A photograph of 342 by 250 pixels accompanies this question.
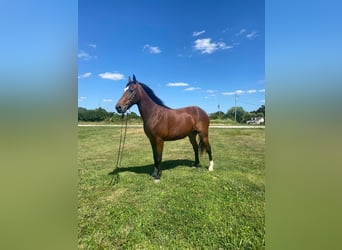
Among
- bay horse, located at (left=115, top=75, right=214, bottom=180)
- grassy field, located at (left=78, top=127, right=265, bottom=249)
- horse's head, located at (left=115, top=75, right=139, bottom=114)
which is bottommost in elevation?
grassy field, located at (left=78, top=127, right=265, bottom=249)

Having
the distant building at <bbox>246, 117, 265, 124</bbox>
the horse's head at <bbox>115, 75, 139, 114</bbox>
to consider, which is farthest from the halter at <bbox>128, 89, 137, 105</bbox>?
the distant building at <bbox>246, 117, 265, 124</bbox>

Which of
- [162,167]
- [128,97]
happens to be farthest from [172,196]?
[128,97]

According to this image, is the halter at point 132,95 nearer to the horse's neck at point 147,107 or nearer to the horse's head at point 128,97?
the horse's head at point 128,97

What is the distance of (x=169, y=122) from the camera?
2.38 metres

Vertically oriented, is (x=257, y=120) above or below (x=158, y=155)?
above

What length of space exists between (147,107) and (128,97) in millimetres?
A: 283

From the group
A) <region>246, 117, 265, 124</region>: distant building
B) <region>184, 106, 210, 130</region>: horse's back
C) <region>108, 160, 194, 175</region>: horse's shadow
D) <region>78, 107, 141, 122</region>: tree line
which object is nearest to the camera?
<region>246, 117, 265, 124</region>: distant building

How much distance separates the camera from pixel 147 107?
230 centimetres

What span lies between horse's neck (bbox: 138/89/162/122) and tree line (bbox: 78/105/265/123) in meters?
0.28

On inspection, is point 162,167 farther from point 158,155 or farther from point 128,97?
point 128,97

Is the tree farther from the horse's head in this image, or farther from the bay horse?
the horse's head

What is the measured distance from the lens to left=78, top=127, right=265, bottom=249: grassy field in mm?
1586

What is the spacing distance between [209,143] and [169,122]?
0.51 m
